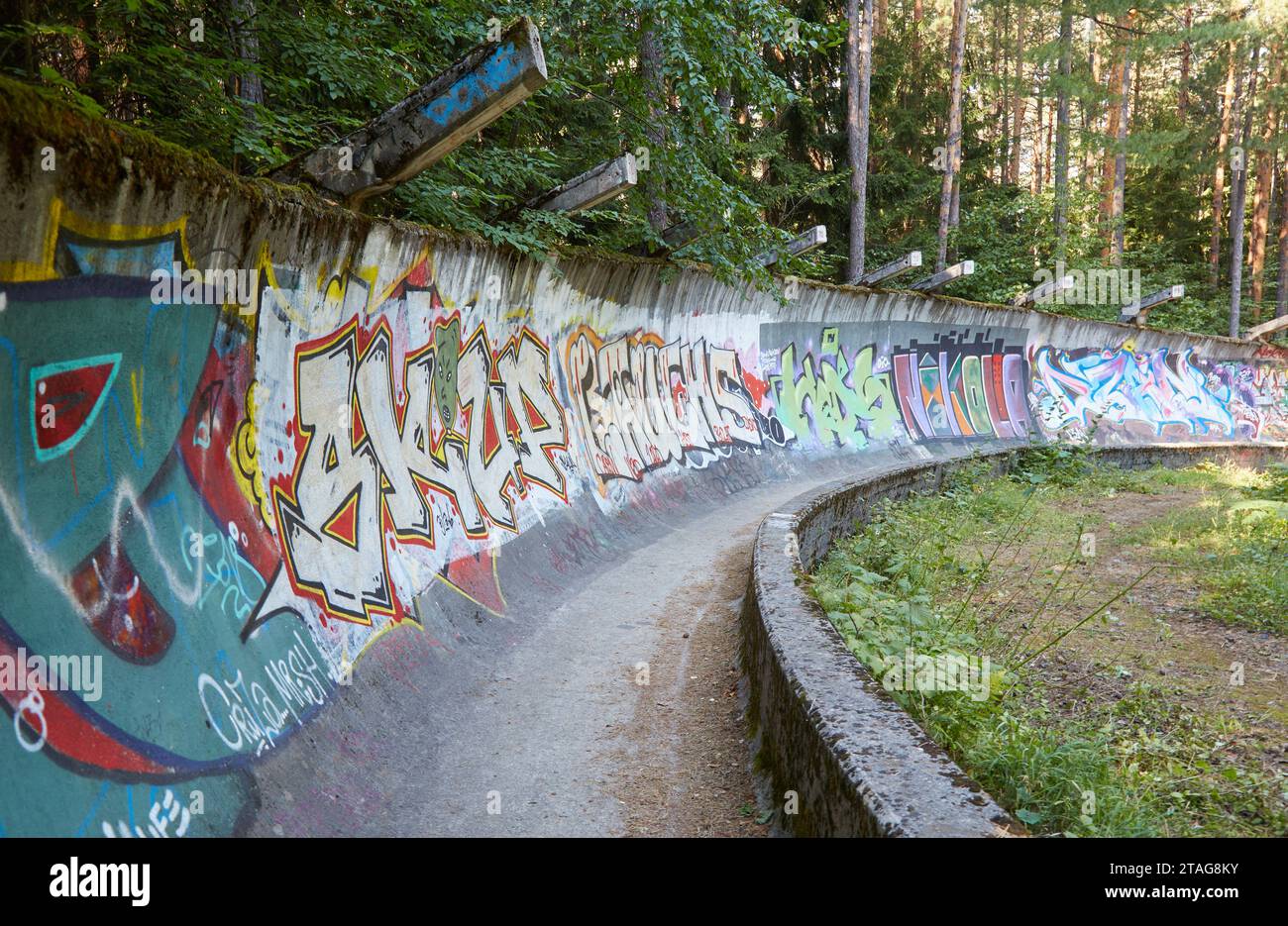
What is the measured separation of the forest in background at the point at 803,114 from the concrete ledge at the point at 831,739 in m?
3.76

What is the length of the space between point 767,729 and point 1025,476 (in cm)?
1286

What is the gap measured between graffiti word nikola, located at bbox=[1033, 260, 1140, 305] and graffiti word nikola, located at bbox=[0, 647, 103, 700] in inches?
956

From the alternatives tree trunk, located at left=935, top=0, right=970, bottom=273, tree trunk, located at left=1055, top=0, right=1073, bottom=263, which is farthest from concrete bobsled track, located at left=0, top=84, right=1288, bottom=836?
tree trunk, located at left=1055, top=0, right=1073, bottom=263

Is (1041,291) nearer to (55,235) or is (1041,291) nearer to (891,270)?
(891,270)

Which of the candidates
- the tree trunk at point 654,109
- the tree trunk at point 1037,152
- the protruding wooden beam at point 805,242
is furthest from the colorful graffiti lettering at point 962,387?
the tree trunk at point 1037,152

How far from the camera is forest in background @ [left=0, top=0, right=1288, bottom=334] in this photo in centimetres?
580

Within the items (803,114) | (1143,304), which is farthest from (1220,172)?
(803,114)

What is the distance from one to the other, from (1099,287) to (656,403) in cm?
1844

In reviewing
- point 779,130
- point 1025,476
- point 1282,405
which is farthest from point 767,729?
point 1282,405

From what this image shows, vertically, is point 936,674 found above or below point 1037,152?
below

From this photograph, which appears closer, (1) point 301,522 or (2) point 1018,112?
(1) point 301,522

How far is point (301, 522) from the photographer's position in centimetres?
462

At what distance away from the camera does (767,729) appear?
4.33 metres
